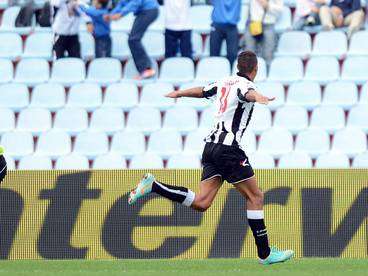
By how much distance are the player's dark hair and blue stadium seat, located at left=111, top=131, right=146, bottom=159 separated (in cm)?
525

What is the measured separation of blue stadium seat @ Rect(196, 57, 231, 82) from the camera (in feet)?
56.0

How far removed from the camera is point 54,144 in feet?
54.1

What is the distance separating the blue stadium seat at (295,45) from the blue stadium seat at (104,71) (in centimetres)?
233

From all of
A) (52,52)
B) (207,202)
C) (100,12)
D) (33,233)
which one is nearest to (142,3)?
(100,12)

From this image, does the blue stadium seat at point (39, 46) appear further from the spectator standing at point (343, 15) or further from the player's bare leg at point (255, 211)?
the player's bare leg at point (255, 211)

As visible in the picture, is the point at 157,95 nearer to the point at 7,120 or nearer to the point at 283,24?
the point at 7,120

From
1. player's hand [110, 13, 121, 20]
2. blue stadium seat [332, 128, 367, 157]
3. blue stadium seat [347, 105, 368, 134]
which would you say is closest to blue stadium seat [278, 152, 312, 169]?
blue stadium seat [332, 128, 367, 157]

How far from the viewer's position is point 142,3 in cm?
1720

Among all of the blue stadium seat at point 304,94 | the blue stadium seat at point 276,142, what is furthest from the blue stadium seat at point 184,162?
the blue stadium seat at point 304,94

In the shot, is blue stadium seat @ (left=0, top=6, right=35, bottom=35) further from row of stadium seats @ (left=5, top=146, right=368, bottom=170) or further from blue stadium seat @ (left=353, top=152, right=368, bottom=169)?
blue stadium seat @ (left=353, top=152, right=368, bottom=169)

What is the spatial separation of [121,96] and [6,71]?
1.93m

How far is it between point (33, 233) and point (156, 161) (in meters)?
3.02

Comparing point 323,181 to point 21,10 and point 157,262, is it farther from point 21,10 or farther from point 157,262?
point 21,10

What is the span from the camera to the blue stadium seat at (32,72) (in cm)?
1766
